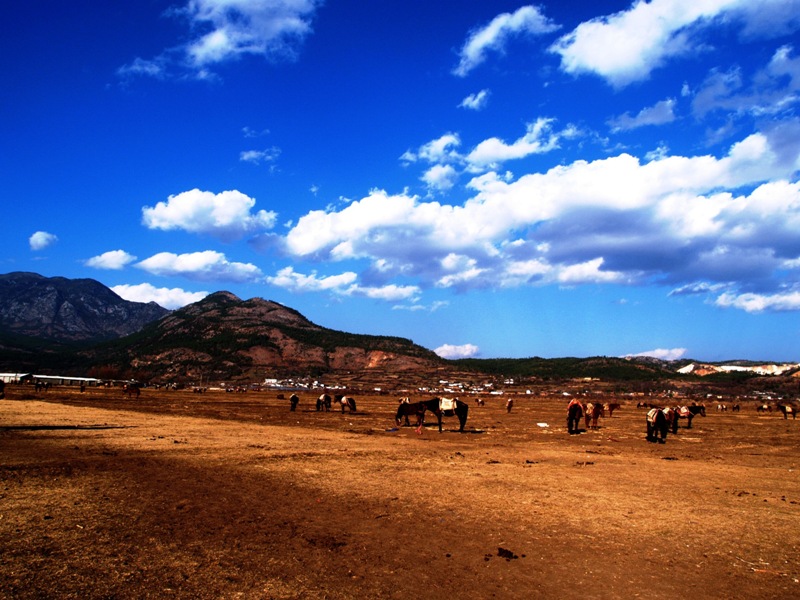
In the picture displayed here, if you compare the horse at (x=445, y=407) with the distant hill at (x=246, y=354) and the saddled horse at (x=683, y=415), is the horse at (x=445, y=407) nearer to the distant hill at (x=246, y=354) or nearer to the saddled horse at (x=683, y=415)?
the saddled horse at (x=683, y=415)

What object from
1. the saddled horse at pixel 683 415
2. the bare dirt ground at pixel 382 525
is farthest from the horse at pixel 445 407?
the saddled horse at pixel 683 415

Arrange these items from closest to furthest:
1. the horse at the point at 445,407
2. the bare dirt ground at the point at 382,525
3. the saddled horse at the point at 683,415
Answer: the bare dirt ground at the point at 382,525, the horse at the point at 445,407, the saddled horse at the point at 683,415

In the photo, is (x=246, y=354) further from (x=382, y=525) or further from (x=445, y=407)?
(x=382, y=525)

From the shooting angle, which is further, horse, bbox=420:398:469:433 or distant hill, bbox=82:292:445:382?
distant hill, bbox=82:292:445:382

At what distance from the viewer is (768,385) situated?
382ft

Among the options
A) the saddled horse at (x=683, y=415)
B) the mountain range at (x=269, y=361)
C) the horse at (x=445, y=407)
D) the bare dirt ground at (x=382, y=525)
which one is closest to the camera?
the bare dirt ground at (x=382, y=525)

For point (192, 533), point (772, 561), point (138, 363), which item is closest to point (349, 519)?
point (192, 533)

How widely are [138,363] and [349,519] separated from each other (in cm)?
17323

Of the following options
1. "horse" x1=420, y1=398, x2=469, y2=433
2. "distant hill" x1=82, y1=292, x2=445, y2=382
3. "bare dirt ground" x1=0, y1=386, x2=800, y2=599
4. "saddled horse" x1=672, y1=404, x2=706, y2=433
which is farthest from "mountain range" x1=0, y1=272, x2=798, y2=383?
"bare dirt ground" x1=0, y1=386, x2=800, y2=599

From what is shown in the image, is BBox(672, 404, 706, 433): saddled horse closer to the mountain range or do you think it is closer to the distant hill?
the mountain range

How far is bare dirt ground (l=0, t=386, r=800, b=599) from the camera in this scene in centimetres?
618

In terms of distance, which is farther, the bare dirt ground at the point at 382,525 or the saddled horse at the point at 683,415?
the saddled horse at the point at 683,415

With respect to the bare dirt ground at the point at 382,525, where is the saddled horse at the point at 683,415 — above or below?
below

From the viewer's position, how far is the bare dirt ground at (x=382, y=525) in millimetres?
6180
